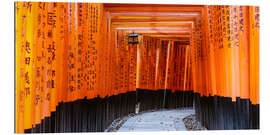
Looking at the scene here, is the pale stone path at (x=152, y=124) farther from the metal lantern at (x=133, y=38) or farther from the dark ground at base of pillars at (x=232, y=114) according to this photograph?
the metal lantern at (x=133, y=38)

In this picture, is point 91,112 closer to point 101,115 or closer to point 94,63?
point 101,115

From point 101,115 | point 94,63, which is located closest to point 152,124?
point 101,115

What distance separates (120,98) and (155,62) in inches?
84.4

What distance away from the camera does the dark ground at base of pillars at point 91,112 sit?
2.24 meters

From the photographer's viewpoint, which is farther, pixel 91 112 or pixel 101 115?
pixel 101 115

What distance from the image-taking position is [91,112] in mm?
3094

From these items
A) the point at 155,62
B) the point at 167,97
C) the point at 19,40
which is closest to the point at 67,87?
the point at 19,40

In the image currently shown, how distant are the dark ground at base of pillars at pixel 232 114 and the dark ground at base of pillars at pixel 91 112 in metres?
1.71

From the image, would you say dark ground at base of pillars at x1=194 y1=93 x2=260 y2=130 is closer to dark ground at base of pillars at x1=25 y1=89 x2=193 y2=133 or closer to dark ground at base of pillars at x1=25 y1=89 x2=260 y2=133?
dark ground at base of pillars at x1=25 y1=89 x2=260 y2=133

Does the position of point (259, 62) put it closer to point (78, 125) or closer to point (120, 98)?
point (78, 125)

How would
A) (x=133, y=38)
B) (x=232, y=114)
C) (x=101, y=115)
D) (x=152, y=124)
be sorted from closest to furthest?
1. (x=232, y=114)
2. (x=101, y=115)
3. (x=152, y=124)
4. (x=133, y=38)

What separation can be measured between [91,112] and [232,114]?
1827mm

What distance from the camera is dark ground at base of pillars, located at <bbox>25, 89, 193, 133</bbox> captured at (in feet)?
7.34
